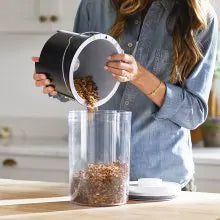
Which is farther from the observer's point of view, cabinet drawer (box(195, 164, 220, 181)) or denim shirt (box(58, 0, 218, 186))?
cabinet drawer (box(195, 164, 220, 181))

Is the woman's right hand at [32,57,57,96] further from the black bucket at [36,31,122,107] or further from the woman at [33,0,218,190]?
the woman at [33,0,218,190]

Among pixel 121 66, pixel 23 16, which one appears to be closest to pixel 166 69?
pixel 121 66

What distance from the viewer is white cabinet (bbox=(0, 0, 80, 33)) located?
3547mm

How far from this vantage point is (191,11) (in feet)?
6.77

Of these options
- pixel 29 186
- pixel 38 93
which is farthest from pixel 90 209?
pixel 38 93

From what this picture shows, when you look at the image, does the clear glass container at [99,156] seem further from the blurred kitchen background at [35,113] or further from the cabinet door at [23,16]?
the cabinet door at [23,16]

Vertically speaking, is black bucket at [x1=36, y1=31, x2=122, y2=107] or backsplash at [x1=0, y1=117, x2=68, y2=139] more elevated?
black bucket at [x1=36, y1=31, x2=122, y2=107]

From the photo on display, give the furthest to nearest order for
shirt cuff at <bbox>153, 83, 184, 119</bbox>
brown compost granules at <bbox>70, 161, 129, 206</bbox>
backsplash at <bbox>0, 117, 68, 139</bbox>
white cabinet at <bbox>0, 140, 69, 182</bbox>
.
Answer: backsplash at <bbox>0, 117, 68, 139</bbox> < white cabinet at <bbox>0, 140, 69, 182</bbox> < shirt cuff at <bbox>153, 83, 184, 119</bbox> < brown compost granules at <bbox>70, 161, 129, 206</bbox>

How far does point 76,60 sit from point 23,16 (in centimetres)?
192

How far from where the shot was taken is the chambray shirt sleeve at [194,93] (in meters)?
2.00

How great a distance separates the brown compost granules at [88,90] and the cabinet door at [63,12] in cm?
171

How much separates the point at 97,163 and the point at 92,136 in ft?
0.23

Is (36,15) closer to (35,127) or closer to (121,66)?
(35,127)

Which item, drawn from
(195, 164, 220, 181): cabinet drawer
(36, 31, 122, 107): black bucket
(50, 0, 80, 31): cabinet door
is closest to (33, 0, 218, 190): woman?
(36, 31, 122, 107): black bucket
